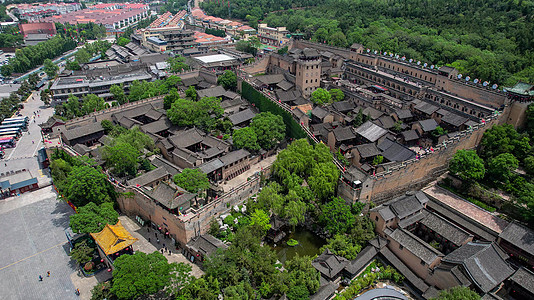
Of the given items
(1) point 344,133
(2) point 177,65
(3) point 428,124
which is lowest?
(1) point 344,133

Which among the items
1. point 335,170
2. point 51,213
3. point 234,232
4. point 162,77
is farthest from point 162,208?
point 162,77

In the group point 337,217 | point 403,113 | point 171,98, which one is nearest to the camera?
point 337,217

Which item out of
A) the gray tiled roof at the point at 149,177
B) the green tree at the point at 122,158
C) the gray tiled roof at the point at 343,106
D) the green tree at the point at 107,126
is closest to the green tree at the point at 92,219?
the gray tiled roof at the point at 149,177

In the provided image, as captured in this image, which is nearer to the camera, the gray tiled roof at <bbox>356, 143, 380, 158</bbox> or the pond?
the pond

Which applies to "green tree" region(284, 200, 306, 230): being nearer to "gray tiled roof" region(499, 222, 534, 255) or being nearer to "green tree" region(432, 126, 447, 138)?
"gray tiled roof" region(499, 222, 534, 255)

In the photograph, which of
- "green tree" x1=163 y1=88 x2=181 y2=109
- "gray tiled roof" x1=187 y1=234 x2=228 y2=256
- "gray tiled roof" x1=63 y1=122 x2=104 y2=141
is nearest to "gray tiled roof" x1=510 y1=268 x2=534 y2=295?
"gray tiled roof" x1=187 y1=234 x2=228 y2=256

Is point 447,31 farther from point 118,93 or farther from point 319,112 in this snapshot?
point 118,93

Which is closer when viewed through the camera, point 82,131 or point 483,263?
point 483,263

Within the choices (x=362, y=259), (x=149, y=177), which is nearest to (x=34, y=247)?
(x=149, y=177)
